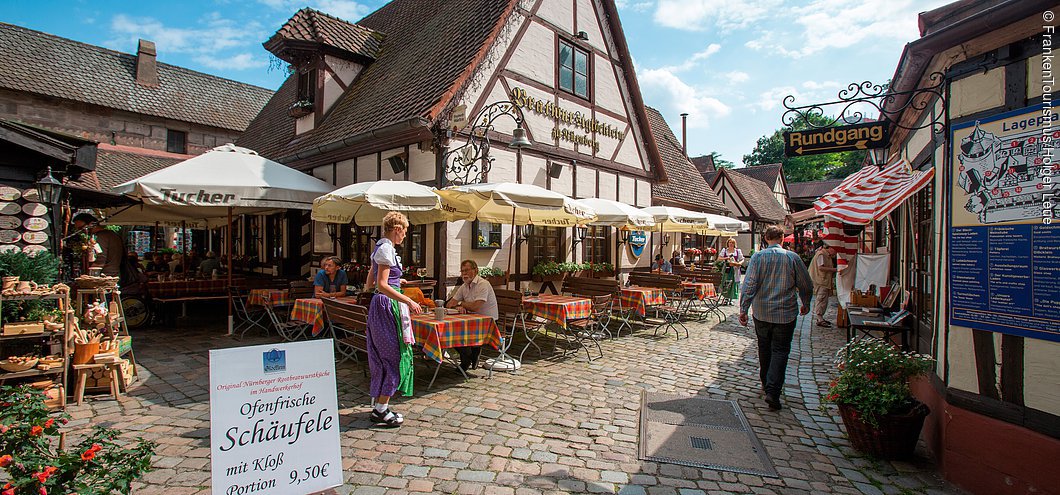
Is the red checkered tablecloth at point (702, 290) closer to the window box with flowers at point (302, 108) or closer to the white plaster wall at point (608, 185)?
the white plaster wall at point (608, 185)

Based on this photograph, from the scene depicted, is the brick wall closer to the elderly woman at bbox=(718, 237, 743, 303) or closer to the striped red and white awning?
the elderly woman at bbox=(718, 237, 743, 303)

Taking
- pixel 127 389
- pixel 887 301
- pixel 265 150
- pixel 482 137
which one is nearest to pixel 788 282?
pixel 887 301

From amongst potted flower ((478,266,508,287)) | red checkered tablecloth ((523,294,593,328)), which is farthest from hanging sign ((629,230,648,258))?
red checkered tablecloth ((523,294,593,328))

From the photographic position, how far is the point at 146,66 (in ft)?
75.7

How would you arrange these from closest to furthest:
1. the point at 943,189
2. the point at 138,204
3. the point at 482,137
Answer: the point at 943,189
the point at 482,137
the point at 138,204

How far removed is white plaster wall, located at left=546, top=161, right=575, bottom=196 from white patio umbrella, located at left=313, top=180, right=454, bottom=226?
12.5 ft

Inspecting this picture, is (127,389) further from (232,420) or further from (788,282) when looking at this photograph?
(788,282)

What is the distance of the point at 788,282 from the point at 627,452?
2.55 m

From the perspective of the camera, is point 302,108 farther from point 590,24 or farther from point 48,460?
point 48,460

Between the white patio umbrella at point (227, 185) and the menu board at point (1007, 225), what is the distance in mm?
8173

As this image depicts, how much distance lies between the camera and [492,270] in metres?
9.27

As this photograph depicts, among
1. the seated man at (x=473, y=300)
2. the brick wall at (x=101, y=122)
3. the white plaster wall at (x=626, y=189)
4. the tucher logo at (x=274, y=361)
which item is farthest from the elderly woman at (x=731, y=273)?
the brick wall at (x=101, y=122)

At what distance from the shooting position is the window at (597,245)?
1196 cm

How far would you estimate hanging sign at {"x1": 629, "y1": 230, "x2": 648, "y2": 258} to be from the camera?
13492 mm
